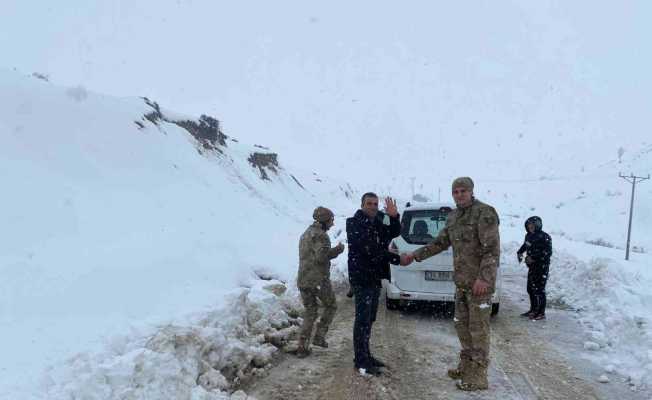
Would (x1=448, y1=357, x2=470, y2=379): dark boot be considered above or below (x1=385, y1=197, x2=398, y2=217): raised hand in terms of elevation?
below

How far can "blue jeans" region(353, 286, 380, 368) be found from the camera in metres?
5.16

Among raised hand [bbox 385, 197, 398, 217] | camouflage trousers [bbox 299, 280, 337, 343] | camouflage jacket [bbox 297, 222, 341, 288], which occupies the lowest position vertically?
camouflage trousers [bbox 299, 280, 337, 343]

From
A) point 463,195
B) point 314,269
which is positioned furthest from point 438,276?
point 463,195

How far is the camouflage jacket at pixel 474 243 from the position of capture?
466 centimetres

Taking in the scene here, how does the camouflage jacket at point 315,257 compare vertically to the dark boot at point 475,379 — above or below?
above

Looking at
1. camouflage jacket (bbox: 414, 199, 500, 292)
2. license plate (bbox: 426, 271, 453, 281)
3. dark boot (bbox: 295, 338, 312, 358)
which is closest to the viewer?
camouflage jacket (bbox: 414, 199, 500, 292)

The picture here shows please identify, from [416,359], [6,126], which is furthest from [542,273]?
[6,126]

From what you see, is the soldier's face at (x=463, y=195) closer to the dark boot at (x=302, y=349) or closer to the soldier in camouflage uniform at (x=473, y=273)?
the soldier in camouflage uniform at (x=473, y=273)

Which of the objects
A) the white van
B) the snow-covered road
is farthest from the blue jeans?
the white van

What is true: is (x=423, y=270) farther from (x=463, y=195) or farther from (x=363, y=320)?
(x=463, y=195)

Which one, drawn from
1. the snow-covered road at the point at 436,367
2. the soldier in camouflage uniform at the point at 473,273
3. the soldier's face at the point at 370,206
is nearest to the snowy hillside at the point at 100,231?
the snow-covered road at the point at 436,367

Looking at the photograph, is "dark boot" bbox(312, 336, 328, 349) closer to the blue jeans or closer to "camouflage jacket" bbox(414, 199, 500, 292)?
the blue jeans

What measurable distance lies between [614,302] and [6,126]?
472 inches

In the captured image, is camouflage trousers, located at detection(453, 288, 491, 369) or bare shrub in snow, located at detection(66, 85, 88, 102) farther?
bare shrub in snow, located at detection(66, 85, 88, 102)
